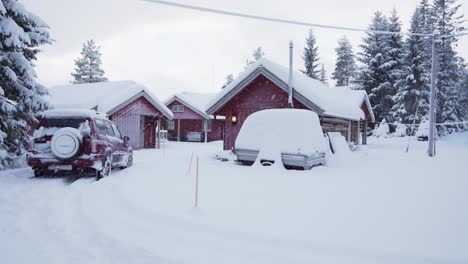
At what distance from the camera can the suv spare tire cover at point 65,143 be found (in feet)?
29.4

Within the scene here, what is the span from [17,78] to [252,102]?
1152 cm

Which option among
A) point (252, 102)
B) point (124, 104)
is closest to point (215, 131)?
point (124, 104)

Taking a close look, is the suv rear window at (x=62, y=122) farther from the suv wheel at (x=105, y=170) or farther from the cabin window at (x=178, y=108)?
the cabin window at (x=178, y=108)

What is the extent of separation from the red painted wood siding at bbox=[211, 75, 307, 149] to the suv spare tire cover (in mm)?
11624

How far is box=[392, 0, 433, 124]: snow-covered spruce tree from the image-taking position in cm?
4009

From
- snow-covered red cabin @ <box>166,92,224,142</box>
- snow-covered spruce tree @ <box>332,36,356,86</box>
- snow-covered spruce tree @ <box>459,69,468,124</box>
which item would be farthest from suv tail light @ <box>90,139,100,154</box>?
snow-covered spruce tree @ <box>332,36,356,86</box>

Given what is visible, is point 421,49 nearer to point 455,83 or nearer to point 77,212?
point 455,83

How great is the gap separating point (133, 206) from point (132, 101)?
19145mm

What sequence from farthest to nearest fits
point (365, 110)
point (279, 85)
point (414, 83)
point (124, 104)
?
point (414, 83) → point (365, 110) → point (124, 104) → point (279, 85)

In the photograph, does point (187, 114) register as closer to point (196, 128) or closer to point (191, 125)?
point (191, 125)

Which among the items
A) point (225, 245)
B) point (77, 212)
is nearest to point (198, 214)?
point (225, 245)

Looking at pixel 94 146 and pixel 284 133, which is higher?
pixel 284 133

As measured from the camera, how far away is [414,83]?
4053 cm

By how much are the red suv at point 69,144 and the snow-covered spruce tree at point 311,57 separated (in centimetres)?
4914
